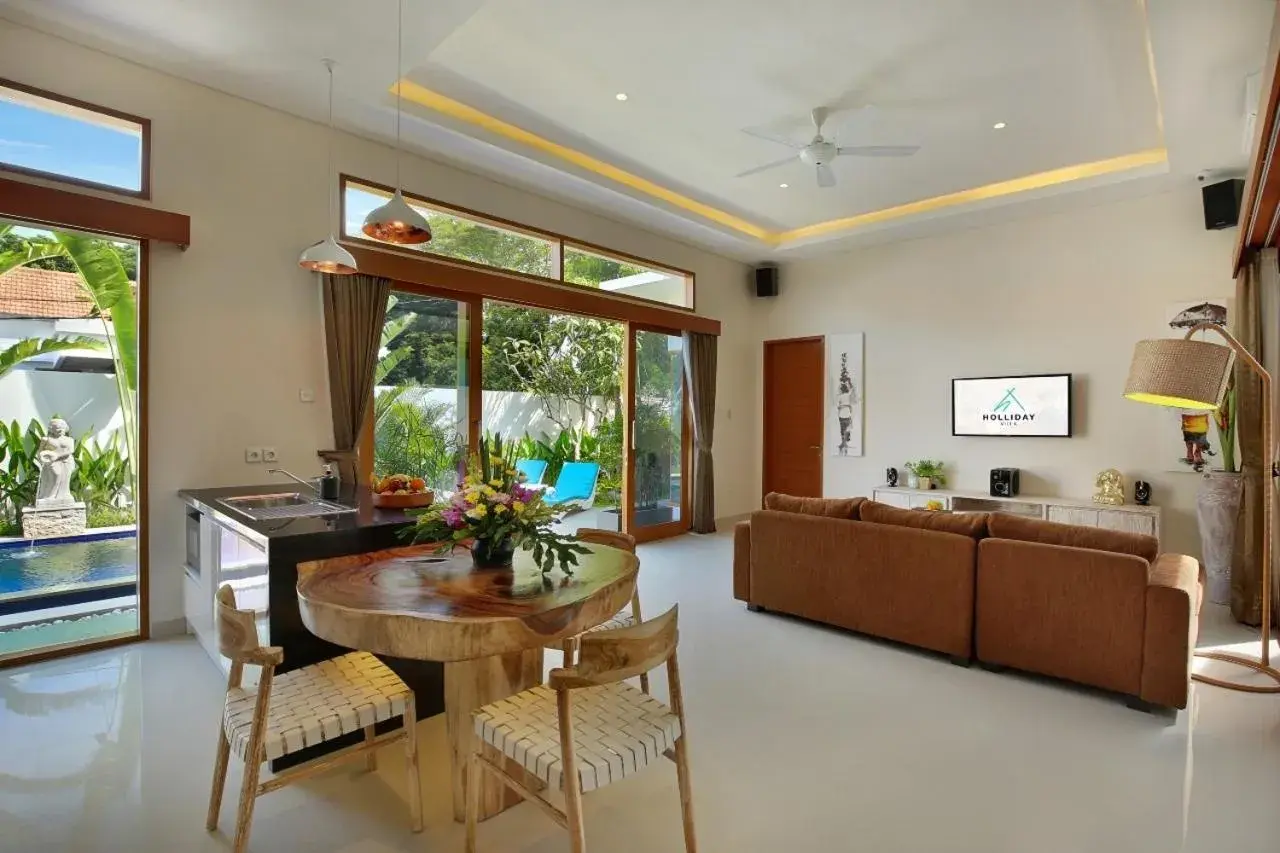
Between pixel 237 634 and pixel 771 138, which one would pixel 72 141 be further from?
pixel 771 138

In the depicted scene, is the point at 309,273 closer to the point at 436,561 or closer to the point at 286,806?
the point at 436,561

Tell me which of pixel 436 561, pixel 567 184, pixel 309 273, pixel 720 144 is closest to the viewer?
pixel 436 561

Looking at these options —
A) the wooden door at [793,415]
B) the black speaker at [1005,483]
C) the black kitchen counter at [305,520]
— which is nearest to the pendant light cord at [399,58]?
the black kitchen counter at [305,520]

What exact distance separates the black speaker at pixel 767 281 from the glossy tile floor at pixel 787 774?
533cm

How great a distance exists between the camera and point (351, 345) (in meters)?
4.33

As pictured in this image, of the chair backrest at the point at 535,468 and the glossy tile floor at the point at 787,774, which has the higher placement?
the chair backrest at the point at 535,468

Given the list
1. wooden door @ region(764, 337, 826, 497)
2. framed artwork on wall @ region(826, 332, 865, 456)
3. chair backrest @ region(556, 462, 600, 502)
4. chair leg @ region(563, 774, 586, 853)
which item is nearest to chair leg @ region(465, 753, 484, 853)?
chair leg @ region(563, 774, 586, 853)

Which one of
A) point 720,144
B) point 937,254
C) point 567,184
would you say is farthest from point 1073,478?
point 567,184

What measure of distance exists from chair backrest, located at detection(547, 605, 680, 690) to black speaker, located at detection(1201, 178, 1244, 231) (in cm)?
586

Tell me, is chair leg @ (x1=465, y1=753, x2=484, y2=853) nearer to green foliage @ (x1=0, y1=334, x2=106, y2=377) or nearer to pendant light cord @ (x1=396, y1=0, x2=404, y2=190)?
pendant light cord @ (x1=396, y1=0, x2=404, y2=190)

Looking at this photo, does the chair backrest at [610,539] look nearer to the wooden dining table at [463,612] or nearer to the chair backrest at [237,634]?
the wooden dining table at [463,612]

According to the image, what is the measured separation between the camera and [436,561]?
238 centimetres

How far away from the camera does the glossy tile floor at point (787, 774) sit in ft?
6.77

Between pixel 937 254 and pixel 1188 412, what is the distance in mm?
2635
